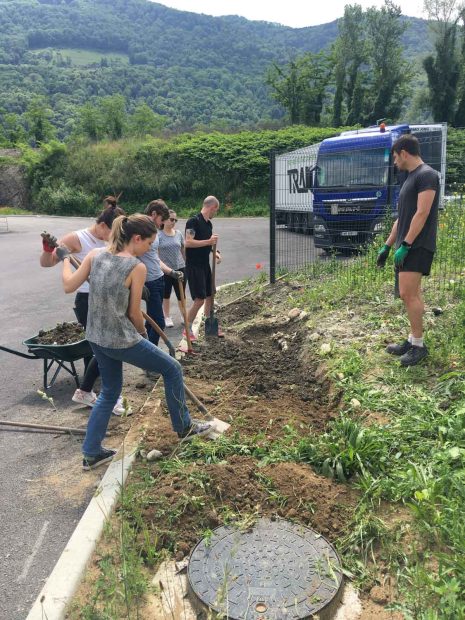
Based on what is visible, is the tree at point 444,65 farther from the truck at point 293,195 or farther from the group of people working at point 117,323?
the group of people working at point 117,323

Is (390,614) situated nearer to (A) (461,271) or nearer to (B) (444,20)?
(A) (461,271)

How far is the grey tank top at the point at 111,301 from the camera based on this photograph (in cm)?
361

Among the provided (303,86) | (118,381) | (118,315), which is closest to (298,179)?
(118,381)

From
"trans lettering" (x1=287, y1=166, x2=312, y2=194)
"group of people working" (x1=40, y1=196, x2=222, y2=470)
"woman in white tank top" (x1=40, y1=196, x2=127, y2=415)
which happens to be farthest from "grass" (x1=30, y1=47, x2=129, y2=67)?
"group of people working" (x1=40, y1=196, x2=222, y2=470)

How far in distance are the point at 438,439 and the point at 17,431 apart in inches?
135

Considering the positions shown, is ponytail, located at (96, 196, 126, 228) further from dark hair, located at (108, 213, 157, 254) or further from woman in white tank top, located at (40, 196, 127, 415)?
dark hair, located at (108, 213, 157, 254)

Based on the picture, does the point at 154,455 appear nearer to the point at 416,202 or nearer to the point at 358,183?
the point at 416,202

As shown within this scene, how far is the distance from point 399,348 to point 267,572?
2791 mm

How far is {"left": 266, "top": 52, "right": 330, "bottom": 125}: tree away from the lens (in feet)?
183

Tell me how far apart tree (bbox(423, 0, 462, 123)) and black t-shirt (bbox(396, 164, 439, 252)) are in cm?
4742

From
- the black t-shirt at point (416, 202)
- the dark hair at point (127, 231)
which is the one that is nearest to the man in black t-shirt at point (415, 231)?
the black t-shirt at point (416, 202)

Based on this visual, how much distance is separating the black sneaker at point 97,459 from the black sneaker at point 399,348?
267 centimetres

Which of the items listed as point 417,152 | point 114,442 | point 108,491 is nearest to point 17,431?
point 114,442

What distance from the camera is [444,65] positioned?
152ft
